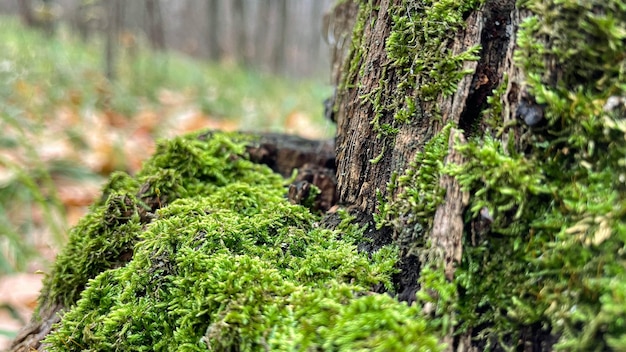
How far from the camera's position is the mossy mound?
93 centimetres

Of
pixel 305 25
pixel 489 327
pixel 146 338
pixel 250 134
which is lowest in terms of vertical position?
pixel 489 327

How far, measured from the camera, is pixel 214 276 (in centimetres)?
110

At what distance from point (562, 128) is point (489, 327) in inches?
17.7

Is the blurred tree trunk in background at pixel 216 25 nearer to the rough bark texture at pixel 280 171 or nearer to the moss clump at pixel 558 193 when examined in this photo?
the rough bark texture at pixel 280 171

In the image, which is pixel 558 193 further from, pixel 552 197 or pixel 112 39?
pixel 112 39

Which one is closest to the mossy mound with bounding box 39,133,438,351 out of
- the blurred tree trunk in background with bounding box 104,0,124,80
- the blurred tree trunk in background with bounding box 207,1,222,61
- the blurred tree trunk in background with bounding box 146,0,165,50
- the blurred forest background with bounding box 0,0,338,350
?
the blurred forest background with bounding box 0,0,338,350

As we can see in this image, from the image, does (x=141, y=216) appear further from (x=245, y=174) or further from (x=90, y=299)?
(x=245, y=174)

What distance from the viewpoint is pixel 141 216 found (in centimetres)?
146

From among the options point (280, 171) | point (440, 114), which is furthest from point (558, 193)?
point (280, 171)

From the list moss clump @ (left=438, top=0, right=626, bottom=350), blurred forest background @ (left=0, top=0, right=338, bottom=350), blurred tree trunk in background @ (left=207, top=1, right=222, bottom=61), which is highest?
blurred tree trunk in background @ (left=207, top=1, right=222, bottom=61)

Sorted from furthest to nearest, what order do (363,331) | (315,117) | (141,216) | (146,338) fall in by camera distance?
(315,117), (141,216), (146,338), (363,331)

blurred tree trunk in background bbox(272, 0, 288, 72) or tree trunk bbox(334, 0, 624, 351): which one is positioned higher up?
blurred tree trunk in background bbox(272, 0, 288, 72)

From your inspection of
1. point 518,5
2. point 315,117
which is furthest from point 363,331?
point 315,117

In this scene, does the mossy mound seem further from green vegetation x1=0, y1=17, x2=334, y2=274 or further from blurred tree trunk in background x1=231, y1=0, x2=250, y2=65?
blurred tree trunk in background x1=231, y1=0, x2=250, y2=65
